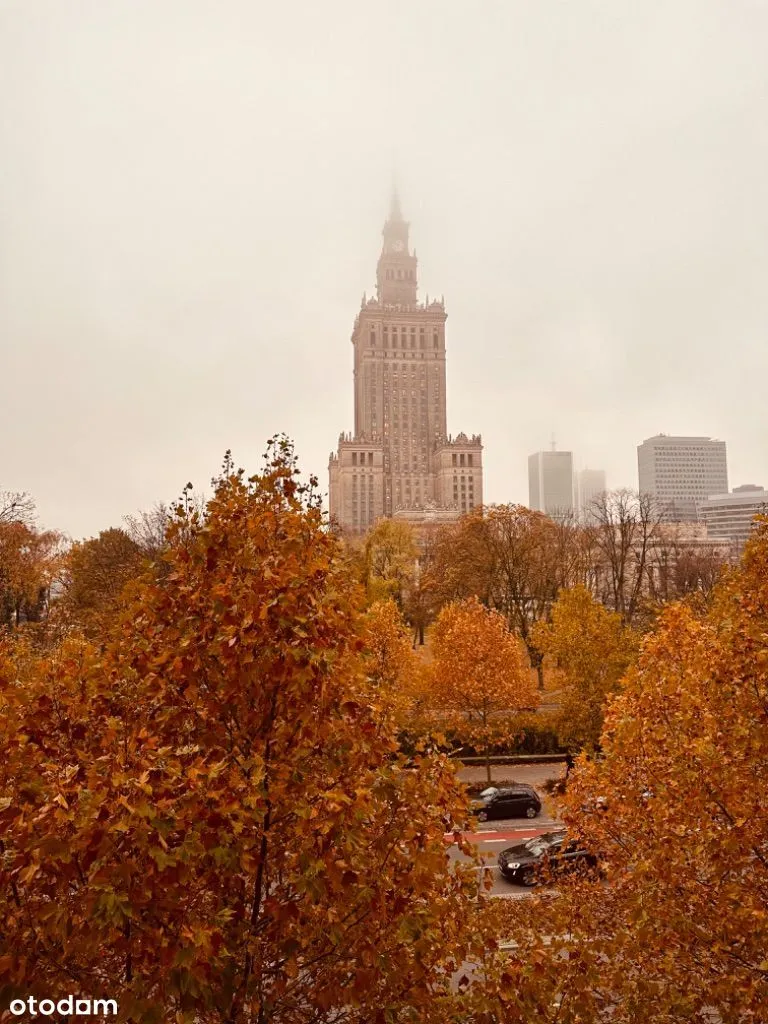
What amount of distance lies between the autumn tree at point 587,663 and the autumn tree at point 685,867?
18.7 m

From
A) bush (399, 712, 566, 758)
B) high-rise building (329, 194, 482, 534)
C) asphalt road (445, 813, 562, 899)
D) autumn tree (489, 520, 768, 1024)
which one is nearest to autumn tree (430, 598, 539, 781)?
bush (399, 712, 566, 758)

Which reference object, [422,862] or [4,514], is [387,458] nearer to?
[4,514]

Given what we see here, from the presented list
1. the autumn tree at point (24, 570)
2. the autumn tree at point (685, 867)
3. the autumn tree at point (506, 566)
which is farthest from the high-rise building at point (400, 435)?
the autumn tree at point (685, 867)

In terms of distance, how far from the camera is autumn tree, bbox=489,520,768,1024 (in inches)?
259

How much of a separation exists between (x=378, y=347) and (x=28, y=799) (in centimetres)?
16445

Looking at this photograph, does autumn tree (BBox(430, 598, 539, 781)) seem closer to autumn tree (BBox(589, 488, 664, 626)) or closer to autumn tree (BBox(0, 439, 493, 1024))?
autumn tree (BBox(589, 488, 664, 626))

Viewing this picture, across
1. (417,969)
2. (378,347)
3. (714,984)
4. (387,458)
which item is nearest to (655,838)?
(714,984)

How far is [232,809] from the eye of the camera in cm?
465

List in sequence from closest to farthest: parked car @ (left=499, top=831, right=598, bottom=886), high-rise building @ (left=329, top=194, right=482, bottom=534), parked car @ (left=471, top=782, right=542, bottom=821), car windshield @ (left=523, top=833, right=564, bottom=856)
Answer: parked car @ (left=499, top=831, right=598, bottom=886) → car windshield @ (left=523, top=833, right=564, bottom=856) → parked car @ (left=471, top=782, right=542, bottom=821) → high-rise building @ (left=329, top=194, right=482, bottom=534)

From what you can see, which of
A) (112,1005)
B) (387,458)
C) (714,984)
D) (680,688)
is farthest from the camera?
(387,458)

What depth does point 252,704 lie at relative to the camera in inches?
219

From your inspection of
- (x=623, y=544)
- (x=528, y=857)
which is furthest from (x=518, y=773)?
(x=623, y=544)

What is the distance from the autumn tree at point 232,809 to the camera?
4.25 meters

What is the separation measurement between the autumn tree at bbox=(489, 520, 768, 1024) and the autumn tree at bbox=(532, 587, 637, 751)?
18.7 metres
